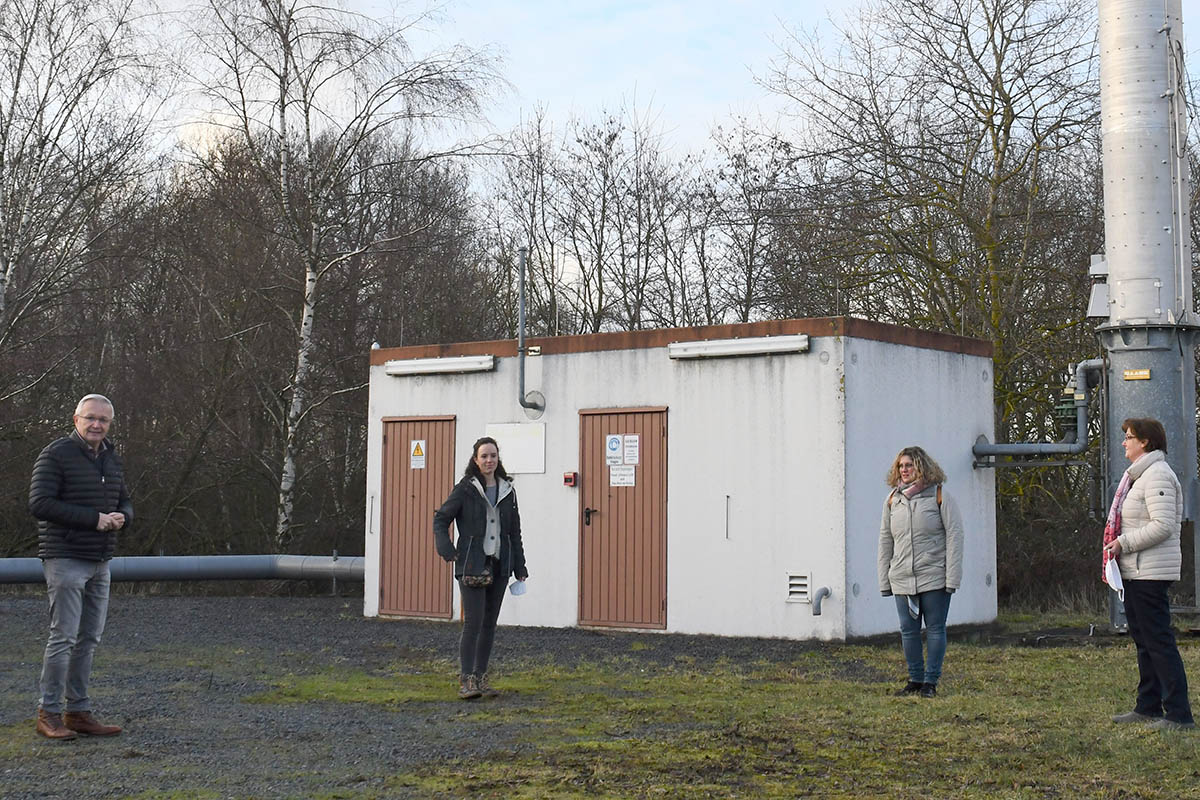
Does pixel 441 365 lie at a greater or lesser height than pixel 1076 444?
greater

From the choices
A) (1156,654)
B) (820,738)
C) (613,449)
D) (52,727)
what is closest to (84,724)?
(52,727)

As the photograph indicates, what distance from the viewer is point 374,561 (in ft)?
49.7

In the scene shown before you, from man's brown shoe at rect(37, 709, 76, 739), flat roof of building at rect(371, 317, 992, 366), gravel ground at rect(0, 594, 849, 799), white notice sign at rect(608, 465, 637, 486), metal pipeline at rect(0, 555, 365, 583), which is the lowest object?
gravel ground at rect(0, 594, 849, 799)

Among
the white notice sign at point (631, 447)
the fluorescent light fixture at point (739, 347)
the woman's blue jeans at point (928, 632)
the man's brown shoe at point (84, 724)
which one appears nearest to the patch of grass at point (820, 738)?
the woman's blue jeans at point (928, 632)

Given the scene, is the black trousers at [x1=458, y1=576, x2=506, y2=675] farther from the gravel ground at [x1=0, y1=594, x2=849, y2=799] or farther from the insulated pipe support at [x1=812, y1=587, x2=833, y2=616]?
the insulated pipe support at [x1=812, y1=587, x2=833, y2=616]

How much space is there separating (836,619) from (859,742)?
5271 millimetres

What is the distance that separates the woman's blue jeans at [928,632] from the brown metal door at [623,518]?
461 centimetres

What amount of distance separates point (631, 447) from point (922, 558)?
5.16 metres

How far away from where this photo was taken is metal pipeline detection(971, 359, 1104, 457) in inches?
511

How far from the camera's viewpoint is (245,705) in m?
8.15

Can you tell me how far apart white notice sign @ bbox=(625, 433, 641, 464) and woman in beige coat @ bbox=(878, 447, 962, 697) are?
484 centimetres

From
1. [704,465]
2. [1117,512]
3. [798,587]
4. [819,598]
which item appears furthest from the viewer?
[704,465]

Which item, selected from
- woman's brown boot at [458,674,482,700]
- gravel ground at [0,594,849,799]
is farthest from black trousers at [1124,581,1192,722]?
woman's brown boot at [458,674,482,700]

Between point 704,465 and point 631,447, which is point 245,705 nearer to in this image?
point 704,465
